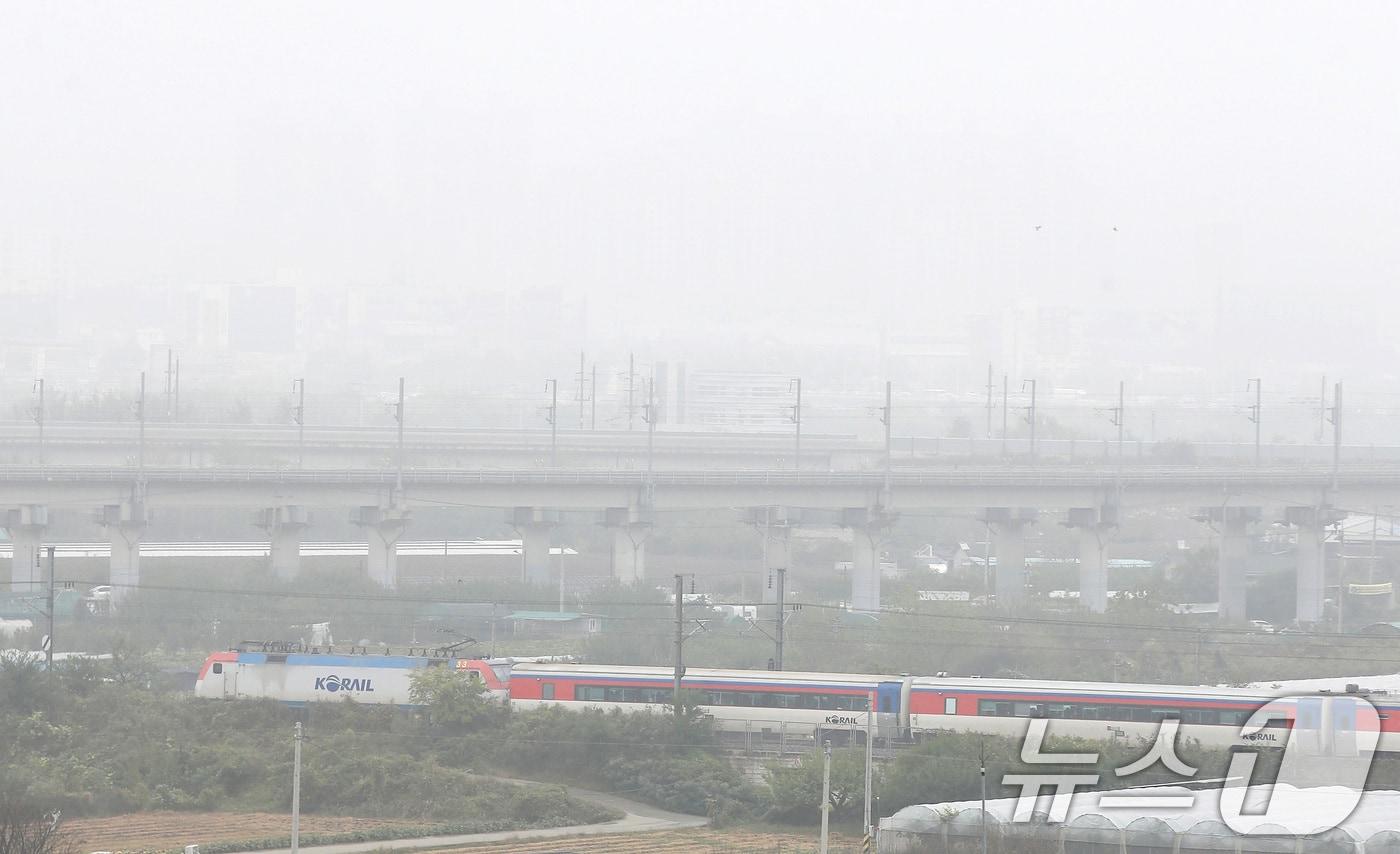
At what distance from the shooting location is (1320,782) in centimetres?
1980

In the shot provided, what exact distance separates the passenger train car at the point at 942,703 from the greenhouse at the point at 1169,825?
5663 millimetres

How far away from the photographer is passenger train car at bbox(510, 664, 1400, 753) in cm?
2259

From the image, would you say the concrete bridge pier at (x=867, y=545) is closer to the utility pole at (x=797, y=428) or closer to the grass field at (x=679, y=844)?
the utility pole at (x=797, y=428)

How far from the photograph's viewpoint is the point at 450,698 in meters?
24.1

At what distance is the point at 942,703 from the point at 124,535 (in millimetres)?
25190

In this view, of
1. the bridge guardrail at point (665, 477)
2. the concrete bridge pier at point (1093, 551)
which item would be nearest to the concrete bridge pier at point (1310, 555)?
the bridge guardrail at point (665, 477)

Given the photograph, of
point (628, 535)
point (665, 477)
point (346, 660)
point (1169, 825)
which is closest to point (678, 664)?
point (346, 660)

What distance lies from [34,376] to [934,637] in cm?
13446

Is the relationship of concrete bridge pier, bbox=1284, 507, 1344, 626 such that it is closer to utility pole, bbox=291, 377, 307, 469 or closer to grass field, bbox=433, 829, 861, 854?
utility pole, bbox=291, 377, 307, 469

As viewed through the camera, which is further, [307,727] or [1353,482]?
[1353,482]

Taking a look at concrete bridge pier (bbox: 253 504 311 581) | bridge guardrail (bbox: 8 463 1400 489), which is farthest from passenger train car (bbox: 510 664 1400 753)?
bridge guardrail (bbox: 8 463 1400 489)

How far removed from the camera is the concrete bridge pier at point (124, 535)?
1626 inches

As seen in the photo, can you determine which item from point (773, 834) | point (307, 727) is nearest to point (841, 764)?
point (773, 834)

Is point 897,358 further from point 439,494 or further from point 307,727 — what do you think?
point 307,727
